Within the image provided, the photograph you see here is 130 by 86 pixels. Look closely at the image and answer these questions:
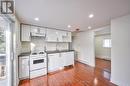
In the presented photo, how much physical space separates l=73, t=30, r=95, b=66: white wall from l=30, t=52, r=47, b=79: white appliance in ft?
9.21

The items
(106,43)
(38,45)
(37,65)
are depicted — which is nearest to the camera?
(37,65)

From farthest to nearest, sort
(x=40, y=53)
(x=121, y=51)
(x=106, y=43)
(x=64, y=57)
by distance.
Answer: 1. (x=106, y=43)
2. (x=64, y=57)
3. (x=40, y=53)
4. (x=121, y=51)

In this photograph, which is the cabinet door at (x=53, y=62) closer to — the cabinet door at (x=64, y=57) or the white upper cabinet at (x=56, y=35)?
the cabinet door at (x=64, y=57)

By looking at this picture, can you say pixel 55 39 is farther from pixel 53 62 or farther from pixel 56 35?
pixel 53 62

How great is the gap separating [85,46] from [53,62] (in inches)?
99.5

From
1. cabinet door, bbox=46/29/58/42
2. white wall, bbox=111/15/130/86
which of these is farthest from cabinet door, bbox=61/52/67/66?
white wall, bbox=111/15/130/86

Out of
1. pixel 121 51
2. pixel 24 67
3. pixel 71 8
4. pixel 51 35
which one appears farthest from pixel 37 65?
pixel 121 51

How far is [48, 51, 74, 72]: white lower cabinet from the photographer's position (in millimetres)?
Result: 3885

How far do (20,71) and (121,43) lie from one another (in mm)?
3669

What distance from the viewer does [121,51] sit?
255cm

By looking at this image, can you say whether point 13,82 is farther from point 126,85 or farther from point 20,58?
point 126,85

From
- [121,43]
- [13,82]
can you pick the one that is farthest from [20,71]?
[121,43]

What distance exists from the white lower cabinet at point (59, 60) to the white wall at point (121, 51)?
2.41 metres

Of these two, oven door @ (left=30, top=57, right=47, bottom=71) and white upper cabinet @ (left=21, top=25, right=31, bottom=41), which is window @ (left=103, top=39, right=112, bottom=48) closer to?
oven door @ (left=30, top=57, right=47, bottom=71)
